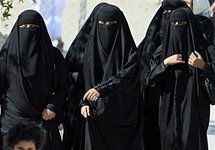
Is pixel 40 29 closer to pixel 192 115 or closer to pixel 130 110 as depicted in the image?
pixel 130 110

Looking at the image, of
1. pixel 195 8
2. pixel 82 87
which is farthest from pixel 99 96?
pixel 195 8

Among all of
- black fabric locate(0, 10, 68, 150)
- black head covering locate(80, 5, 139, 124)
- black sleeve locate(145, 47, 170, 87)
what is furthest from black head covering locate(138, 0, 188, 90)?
black fabric locate(0, 10, 68, 150)

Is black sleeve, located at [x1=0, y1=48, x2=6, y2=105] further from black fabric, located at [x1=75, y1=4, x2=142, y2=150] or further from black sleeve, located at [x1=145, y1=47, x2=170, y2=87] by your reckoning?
black sleeve, located at [x1=145, y1=47, x2=170, y2=87]

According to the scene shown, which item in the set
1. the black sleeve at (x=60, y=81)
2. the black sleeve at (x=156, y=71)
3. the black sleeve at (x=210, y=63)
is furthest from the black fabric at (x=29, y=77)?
the black sleeve at (x=210, y=63)

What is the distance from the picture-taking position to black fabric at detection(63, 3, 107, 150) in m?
4.73

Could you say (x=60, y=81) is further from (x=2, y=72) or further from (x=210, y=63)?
(x=210, y=63)

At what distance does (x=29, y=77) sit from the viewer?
4.45 meters

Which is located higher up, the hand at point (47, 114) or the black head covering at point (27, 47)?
the black head covering at point (27, 47)

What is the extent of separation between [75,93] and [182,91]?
2.78 ft

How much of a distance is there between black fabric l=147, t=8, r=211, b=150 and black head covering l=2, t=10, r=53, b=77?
2.91 ft

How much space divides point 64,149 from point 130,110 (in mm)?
605

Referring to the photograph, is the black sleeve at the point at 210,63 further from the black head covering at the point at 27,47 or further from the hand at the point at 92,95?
the black head covering at the point at 27,47

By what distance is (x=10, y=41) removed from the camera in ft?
14.8

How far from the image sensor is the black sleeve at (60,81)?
4.50 m
